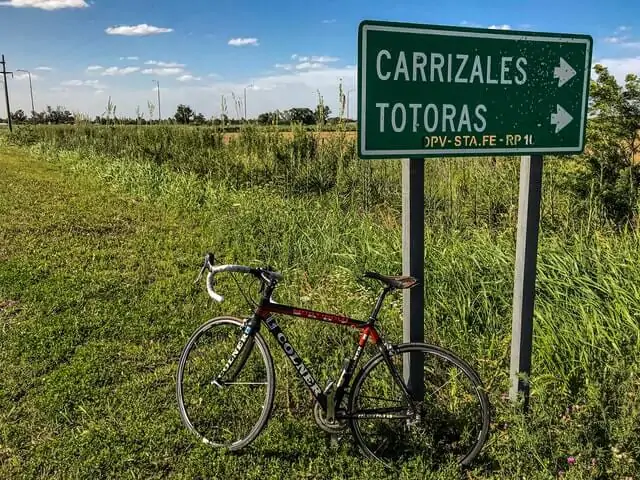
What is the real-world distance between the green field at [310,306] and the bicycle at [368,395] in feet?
0.45

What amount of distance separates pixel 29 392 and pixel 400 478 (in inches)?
97.8

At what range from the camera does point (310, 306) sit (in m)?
4.61

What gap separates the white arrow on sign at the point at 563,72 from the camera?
8.88 ft

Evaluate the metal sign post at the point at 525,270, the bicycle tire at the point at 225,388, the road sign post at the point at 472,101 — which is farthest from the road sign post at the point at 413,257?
the bicycle tire at the point at 225,388

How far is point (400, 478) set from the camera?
2734 millimetres

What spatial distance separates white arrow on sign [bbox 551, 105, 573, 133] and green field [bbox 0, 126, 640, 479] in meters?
1.22

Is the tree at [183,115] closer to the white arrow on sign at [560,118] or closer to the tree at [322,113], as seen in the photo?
the tree at [322,113]

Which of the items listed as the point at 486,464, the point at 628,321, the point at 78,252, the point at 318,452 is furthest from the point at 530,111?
the point at 78,252

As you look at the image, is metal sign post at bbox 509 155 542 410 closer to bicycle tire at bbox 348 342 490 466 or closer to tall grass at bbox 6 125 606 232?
bicycle tire at bbox 348 342 490 466

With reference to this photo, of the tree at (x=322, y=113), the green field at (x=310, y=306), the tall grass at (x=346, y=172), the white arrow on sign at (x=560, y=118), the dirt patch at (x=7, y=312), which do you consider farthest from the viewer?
the tree at (x=322, y=113)

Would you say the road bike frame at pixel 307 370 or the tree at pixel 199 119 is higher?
the tree at pixel 199 119

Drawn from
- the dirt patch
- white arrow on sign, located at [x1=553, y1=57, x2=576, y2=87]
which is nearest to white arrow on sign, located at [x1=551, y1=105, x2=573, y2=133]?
white arrow on sign, located at [x1=553, y1=57, x2=576, y2=87]

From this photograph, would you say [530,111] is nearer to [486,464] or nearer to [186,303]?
[486,464]

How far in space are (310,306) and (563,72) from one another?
2.63 meters
